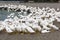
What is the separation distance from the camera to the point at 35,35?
2.41 m

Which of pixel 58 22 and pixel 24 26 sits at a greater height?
pixel 24 26

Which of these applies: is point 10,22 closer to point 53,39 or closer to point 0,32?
point 0,32

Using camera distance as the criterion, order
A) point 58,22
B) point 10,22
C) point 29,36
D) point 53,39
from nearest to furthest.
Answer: point 53,39 → point 29,36 → point 10,22 → point 58,22

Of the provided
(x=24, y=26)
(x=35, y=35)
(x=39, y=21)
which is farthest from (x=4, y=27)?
Answer: (x=39, y=21)

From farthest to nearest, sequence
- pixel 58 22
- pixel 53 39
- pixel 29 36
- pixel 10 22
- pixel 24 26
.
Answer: pixel 58 22, pixel 10 22, pixel 24 26, pixel 29 36, pixel 53 39

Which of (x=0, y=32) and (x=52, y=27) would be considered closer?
(x=0, y=32)

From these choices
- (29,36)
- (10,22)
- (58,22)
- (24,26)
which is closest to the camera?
(29,36)

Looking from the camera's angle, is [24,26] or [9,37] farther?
[24,26]

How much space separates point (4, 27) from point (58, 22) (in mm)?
1009

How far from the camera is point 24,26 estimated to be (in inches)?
98.8

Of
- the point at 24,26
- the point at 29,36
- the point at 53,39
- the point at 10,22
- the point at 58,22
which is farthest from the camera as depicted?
the point at 58,22

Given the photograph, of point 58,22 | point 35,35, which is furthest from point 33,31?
point 58,22

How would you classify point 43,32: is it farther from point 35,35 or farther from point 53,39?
point 53,39

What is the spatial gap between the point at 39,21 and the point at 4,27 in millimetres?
578
